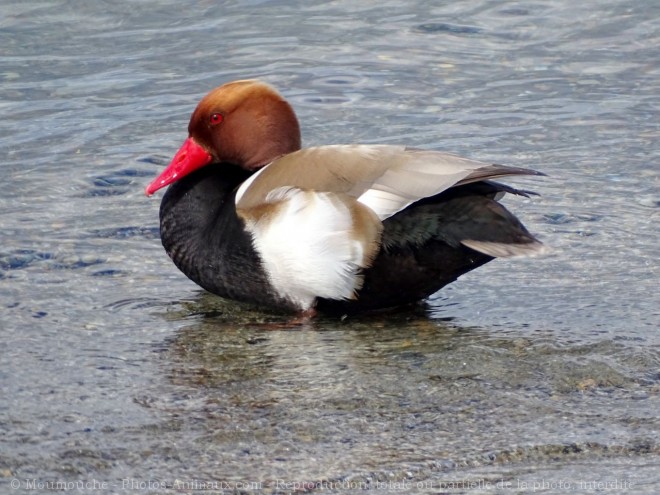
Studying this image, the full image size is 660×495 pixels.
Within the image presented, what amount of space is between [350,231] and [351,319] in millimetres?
485

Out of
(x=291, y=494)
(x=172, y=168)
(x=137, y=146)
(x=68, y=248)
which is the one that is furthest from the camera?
(x=137, y=146)

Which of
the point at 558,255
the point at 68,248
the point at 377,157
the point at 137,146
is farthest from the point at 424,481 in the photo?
the point at 137,146

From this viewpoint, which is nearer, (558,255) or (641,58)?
(558,255)

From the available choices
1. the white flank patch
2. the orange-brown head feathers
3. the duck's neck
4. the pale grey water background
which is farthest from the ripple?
the white flank patch

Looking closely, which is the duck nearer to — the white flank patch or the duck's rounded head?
the white flank patch

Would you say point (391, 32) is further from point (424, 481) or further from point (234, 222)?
point (424, 481)

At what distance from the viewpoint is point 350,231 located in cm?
445

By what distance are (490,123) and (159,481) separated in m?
4.44

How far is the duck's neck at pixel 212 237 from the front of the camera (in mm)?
4590

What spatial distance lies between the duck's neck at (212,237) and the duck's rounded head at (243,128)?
7 centimetres

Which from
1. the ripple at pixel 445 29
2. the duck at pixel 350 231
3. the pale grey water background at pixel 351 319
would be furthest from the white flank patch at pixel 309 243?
the ripple at pixel 445 29

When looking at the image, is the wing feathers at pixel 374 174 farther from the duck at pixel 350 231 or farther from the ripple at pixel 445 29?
the ripple at pixel 445 29

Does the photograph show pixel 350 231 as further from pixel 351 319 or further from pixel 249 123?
pixel 249 123

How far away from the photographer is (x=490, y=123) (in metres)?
7.20
